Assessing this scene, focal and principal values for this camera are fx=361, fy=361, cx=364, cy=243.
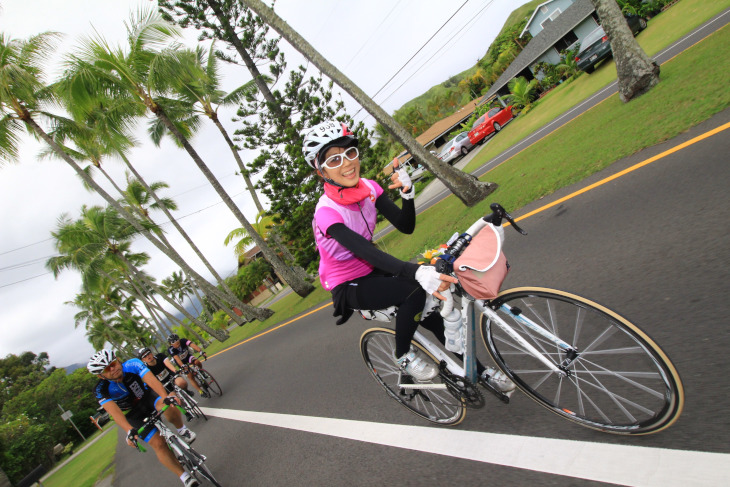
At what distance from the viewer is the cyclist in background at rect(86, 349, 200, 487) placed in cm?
438

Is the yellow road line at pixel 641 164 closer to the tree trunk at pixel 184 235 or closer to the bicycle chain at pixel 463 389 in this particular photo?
→ the bicycle chain at pixel 463 389

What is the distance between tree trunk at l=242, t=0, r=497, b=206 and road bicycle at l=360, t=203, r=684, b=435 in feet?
26.4

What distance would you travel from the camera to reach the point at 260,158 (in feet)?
52.0

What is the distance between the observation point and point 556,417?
2.61 meters

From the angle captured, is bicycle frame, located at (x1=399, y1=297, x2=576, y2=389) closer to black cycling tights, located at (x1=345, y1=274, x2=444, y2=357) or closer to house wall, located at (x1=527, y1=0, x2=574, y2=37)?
black cycling tights, located at (x1=345, y1=274, x2=444, y2=357)

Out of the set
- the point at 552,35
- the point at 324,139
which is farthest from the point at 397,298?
the point at 552,35

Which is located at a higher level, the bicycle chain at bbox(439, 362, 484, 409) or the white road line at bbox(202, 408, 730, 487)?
the bicycle chain at bbox(439, 362, 484, 409)

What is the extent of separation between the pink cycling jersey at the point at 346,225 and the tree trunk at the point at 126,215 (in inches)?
659

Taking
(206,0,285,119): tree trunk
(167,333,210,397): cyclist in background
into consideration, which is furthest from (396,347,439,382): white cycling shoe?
(206,0,285,119): tree trunk

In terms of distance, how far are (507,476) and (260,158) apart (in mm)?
15500

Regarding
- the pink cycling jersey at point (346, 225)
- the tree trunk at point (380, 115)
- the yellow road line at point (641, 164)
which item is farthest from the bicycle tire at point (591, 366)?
the tree trunk at point (380, 115)

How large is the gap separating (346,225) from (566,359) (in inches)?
66.5

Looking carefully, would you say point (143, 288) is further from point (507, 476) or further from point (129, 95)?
point (507, 476)

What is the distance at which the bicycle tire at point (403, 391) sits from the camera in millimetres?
3045
